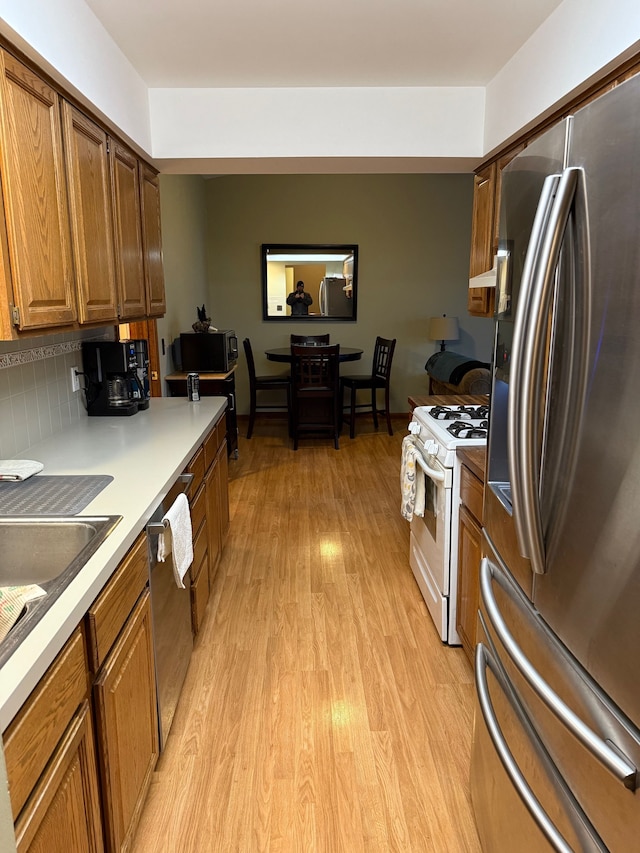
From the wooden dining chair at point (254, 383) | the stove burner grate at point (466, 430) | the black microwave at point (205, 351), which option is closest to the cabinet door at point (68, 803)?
the stove burner grate at point (466, 430)

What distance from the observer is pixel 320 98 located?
8.86ft

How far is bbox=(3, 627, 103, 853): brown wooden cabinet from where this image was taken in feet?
3.05

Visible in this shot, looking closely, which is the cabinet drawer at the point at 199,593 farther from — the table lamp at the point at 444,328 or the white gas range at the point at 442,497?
the table lamp at the point at 444,328

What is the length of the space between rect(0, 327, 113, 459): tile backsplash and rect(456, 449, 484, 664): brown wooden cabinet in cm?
170

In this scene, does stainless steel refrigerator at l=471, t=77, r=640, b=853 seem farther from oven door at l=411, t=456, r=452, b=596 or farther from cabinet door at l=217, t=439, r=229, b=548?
cabinet door at l=217, t=439, r=229, b=548

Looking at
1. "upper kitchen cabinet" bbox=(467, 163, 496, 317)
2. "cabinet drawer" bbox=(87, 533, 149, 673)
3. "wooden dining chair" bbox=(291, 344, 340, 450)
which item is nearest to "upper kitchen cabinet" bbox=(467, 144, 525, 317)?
"upper kitchen cabinet" bbox=(467, 163, 496, 317)

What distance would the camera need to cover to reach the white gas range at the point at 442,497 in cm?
233

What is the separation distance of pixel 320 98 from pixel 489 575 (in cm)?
233

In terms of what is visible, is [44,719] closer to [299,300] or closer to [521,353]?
[521,353]

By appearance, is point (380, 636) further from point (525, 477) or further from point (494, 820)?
point (525, 477)

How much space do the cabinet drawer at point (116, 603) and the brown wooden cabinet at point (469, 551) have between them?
1147mm

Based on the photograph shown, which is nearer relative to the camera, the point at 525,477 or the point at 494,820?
the point at 525,477

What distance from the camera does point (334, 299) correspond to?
677 centimetres

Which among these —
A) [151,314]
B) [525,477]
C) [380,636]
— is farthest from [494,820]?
[151,314]
